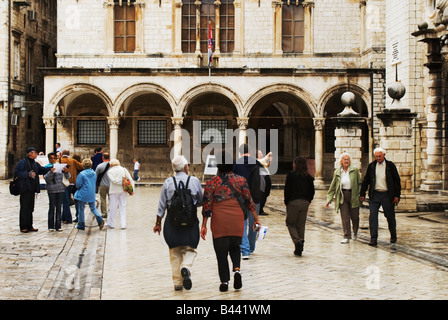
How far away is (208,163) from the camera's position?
30625mm

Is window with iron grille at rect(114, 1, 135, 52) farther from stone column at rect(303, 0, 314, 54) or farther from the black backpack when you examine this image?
the black backpack

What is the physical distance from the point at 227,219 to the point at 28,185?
640 cm

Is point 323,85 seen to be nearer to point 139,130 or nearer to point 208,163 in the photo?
point 208,163

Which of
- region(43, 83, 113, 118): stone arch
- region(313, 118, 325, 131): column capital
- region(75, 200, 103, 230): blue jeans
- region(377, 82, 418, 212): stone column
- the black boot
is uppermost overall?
region(43, 83, 113, 118): stone arch

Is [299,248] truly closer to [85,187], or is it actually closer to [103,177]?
[85,187]

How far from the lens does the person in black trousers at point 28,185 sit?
12641 mm

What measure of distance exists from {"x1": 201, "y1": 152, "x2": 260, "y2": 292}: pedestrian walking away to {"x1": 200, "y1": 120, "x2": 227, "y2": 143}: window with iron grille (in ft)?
79.0

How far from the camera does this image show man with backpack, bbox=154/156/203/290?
746cm

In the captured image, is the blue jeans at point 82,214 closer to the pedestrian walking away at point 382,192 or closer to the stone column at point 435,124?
the pedestrian walking away at point 382,192

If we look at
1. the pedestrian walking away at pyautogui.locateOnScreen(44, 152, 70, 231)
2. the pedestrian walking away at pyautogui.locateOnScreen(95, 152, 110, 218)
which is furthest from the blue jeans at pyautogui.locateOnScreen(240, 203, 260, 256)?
the pedestrian walking away at pyautogui.locateOnScreen(95, 152, 110, 218)

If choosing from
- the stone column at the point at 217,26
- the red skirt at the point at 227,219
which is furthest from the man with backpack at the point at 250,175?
the stone column at the point at 217,26

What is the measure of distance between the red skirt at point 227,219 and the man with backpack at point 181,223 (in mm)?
229

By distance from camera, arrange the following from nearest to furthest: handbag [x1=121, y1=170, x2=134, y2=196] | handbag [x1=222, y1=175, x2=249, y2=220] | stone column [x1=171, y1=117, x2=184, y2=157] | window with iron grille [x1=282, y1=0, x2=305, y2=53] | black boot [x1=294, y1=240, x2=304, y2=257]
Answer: handbag [x1=222, y1=175, x2=249, y2=220] < black boot [x1=294, y1=240, x2=304, y2=257] < handbag [x1=121, y1=170, x2=134, y2=196] < stone column [x1=171, y1=117, x2=184, y2=157] < window with iron grille [x1=282, y1=0, x2=305, y2=53]
